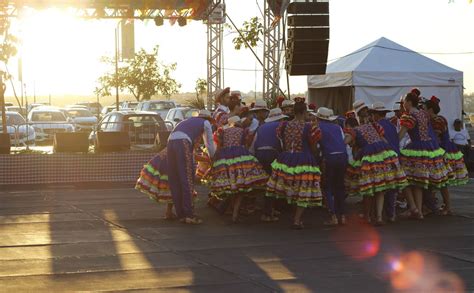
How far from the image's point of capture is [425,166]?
13.6 metres

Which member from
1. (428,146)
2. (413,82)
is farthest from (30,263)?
(413,82)

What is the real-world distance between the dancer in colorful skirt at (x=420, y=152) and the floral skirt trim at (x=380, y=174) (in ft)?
1.63

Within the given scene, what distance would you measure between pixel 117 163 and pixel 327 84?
21.0ft

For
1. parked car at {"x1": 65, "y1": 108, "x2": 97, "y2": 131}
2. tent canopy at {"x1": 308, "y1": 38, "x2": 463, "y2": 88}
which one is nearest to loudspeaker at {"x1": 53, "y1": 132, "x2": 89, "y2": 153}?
tent canopy at {"x1": 308, "y1": 38, "x2": 463, "y2": 88}

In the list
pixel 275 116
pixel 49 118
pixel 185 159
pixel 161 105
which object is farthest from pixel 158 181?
pixel 161 105

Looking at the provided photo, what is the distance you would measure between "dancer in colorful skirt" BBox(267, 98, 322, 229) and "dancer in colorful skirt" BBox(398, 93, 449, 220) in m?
1.65

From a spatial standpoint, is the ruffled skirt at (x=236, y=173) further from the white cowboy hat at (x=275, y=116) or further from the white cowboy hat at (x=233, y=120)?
the white cowboy hat at (x=275, y=116)

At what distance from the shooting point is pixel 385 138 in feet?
44.0

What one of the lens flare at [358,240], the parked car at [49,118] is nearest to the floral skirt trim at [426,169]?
the lens flare at [358,240]

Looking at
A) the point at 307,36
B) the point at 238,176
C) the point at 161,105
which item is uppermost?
the point at 307,36

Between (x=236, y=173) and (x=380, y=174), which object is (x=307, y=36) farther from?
(x=380, y=174)

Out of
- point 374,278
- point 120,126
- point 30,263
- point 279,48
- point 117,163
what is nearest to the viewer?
point 374,278

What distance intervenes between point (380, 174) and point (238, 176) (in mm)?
2061

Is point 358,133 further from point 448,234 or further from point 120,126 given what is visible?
point 120,126
